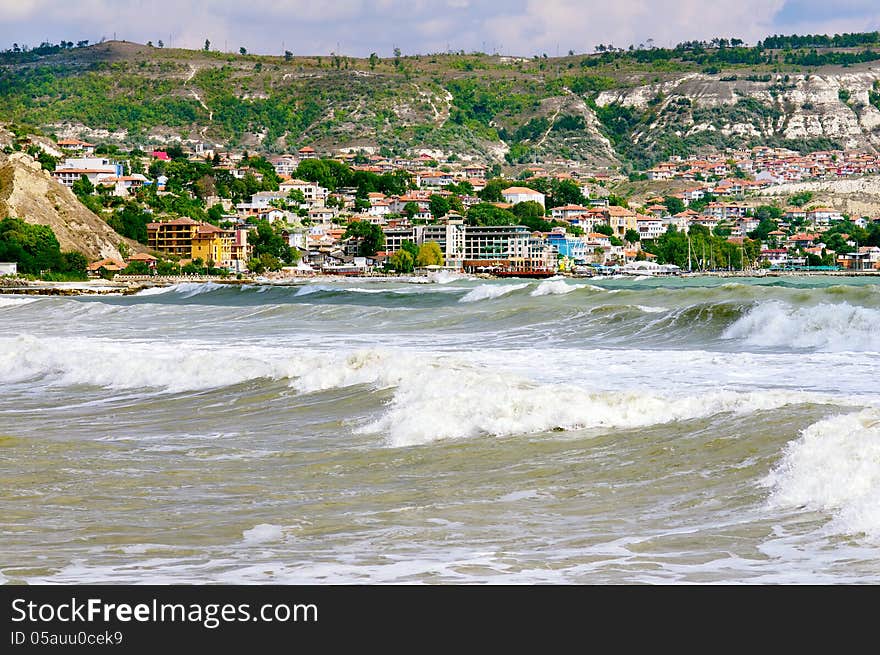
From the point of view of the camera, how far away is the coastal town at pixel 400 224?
340 ft

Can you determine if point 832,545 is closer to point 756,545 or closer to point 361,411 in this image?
point 756,545

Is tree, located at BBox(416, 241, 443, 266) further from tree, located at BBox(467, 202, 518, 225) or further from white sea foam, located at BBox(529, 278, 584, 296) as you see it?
white sea foam, located at BBox(529, 278, 584, 296)

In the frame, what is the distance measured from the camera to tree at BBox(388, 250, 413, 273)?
356 feet

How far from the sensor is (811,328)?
940 inches

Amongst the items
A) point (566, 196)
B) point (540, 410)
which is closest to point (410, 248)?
point (566, 196)

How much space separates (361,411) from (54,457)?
144 inches

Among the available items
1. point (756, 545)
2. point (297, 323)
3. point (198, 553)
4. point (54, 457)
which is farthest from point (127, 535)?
point (297, 323)

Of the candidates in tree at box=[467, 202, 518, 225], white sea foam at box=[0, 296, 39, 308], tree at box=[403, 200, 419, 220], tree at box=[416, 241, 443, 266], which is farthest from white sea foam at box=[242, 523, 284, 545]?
tree at box=[403, 200, 419, 220]

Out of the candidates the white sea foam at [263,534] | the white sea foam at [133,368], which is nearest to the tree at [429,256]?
the white sea foam at [133,368]

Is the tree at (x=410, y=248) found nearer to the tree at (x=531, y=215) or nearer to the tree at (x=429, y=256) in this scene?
the tree at (x=429, y=256)

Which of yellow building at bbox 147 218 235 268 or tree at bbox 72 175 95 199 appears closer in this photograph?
yellow building at bbox 147 218 235 268

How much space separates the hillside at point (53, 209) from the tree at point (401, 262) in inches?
1007

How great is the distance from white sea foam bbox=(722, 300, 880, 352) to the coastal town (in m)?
65.4
